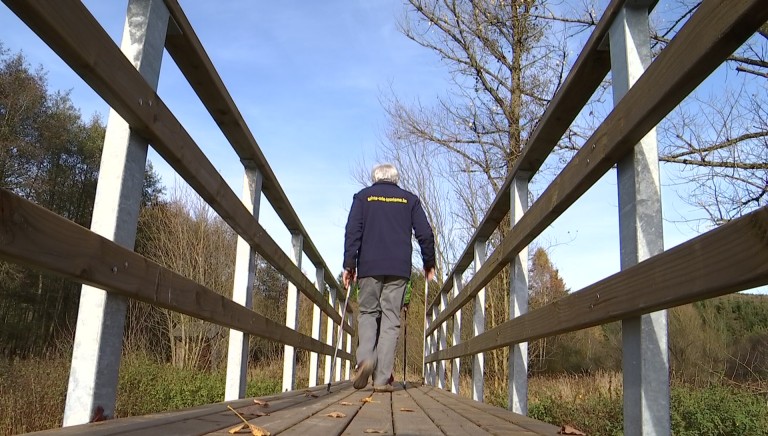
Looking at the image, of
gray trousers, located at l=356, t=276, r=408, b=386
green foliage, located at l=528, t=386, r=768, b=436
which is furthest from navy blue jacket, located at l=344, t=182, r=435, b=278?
green foliage, located at l=528, t=386, r=768, b=436

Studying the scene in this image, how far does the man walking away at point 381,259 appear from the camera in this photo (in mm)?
5234

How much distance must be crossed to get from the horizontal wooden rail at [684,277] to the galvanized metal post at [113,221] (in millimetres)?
1364

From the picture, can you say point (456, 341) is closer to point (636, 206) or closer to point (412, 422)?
point (412, 422)

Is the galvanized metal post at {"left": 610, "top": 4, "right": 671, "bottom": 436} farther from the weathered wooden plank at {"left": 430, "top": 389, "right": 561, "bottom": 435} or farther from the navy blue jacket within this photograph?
the navy blue jacket

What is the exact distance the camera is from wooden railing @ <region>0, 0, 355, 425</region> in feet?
4.18

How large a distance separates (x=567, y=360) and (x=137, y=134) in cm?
1573

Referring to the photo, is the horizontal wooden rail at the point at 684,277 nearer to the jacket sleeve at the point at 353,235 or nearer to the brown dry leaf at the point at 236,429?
the brown dry leaf at the point at 236,429

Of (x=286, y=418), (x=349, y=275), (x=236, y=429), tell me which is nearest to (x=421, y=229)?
(x=349, y=275)

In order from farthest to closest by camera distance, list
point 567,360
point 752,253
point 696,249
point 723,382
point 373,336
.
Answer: point 567,360
point 723,382
point 373,336
point 696,249
point 752,253

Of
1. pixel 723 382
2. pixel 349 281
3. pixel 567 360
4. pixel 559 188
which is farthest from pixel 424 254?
pixel 567 360

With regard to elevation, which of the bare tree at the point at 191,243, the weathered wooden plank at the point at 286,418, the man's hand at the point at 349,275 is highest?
the bare tree at the point at 191,243

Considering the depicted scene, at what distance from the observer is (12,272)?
566 inches

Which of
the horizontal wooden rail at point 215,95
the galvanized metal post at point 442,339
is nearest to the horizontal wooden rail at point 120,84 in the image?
the horizontal wooden rail at point 215,95

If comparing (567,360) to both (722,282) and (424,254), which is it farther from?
(722,282)
